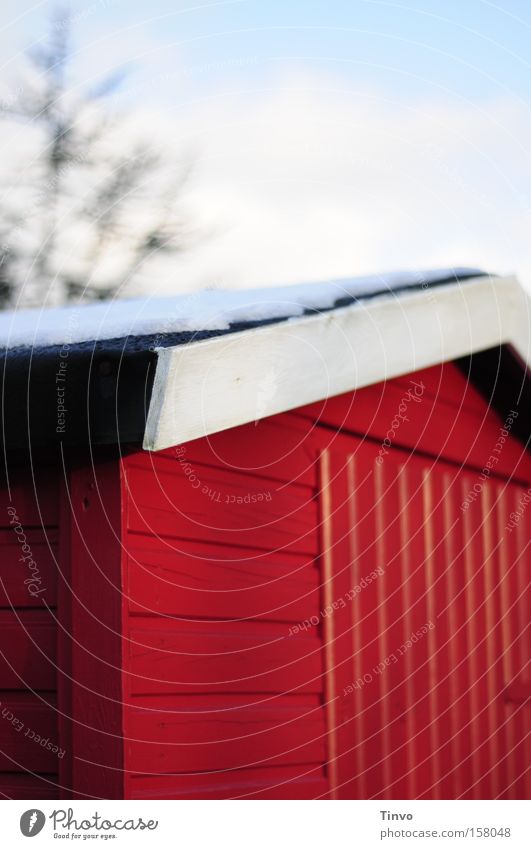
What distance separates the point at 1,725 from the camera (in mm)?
2523

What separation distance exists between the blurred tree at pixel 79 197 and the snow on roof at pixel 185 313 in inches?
206

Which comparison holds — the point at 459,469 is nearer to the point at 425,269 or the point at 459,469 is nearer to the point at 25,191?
the point at 425,269

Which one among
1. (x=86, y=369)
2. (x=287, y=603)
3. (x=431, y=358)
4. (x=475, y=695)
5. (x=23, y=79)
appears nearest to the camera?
(x=86, y=369)

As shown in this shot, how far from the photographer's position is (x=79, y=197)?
8.78m

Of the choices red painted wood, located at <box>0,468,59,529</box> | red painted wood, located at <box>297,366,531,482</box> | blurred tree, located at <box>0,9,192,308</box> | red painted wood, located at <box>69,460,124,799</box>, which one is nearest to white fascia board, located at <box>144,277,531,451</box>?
red painted wood, located at <box>297,366,531,482</box>

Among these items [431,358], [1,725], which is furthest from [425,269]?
[1,725]

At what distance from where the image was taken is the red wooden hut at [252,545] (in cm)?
238

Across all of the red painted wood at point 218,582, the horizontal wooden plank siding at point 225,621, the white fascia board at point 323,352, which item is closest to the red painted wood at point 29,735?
the horizontal wooden plank siding at point 225,621

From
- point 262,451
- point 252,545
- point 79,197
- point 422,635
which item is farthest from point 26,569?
point 79,197

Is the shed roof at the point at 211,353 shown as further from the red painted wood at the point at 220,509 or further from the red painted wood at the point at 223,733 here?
the red painted wood at the point at 223,733

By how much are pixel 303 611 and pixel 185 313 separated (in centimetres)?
111

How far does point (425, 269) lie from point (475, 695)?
5.91ft

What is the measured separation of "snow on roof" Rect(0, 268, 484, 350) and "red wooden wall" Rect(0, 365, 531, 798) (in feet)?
1.09

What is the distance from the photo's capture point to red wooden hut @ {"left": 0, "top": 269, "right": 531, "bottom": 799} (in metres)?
2.38
